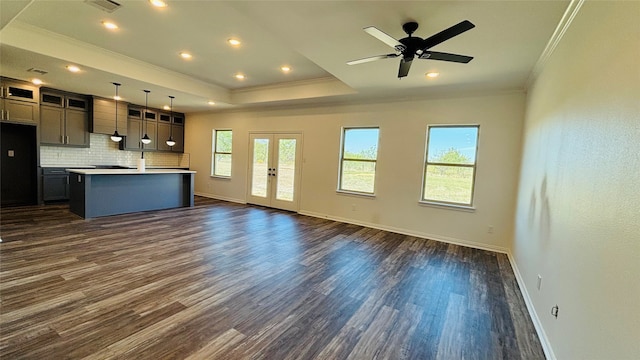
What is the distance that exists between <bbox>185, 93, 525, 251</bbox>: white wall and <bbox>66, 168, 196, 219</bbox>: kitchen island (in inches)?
68.7

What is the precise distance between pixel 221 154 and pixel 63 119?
3.67 meters

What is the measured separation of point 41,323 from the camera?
215cm

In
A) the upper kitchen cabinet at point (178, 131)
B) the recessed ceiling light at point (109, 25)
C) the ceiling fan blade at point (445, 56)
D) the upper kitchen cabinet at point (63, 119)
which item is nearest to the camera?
the ceiling fan blade at point (445, 56)

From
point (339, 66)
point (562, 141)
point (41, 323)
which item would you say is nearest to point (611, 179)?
point (562, 141)

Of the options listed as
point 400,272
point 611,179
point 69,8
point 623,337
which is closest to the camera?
point 623,337

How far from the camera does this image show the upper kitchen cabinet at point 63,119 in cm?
629

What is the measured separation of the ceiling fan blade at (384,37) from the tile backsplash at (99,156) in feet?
26.2

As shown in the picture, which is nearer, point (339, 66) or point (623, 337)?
point (623, 337)

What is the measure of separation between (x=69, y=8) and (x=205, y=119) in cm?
540

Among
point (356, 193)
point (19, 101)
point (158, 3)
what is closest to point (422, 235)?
point (356, 193)

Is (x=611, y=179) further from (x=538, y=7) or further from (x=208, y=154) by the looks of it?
(x=208, y=154)

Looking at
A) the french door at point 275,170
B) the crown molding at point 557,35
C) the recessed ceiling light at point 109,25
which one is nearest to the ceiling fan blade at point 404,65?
the crown molding at point 557,35

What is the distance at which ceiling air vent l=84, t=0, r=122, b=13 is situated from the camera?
308 centimetres

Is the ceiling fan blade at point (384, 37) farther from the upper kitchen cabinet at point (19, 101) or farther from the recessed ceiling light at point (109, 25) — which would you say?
the upper kitchen cabinet at point (19, 101)
